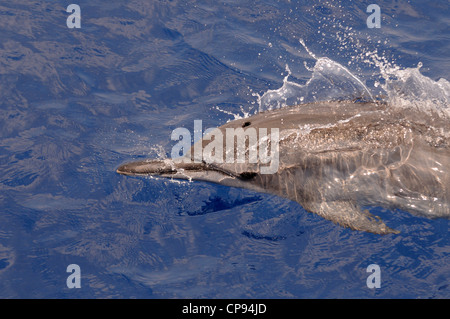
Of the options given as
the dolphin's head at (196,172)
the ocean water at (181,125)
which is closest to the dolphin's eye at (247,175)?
the dolphin's head at (196,172)

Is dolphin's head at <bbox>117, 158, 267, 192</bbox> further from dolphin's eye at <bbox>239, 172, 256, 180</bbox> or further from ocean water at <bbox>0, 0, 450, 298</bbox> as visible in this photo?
ocean water at <bbox>0, 0, 450, 298</bbox>

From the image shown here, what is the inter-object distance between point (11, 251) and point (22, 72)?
4.36 meters

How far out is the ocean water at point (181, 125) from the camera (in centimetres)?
746

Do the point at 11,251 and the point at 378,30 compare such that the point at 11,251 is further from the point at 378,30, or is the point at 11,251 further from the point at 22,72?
the point at 378,30

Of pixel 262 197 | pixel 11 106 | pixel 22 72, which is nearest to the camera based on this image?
pixel 262 197

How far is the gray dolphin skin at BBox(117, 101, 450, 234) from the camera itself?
24.8 feet

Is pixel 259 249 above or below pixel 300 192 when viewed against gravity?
below

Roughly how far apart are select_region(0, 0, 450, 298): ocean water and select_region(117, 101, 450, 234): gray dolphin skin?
38 cm

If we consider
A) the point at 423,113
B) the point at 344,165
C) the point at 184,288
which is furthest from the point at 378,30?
the point at 184,288

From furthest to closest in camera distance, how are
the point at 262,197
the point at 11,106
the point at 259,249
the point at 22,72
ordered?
1. the point at 22,72
2. the point at 11,106
3. the point at 262,197
4. the point at 259,249

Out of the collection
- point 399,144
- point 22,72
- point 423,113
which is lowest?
point 399,144

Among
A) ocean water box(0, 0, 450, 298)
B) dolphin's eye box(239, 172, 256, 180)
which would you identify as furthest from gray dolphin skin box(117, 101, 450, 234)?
ocean water box(0, 0, 450, 298)

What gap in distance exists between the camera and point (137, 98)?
410 inches

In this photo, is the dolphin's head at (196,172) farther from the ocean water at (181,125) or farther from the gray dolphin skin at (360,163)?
the ocean water at (181,125)
